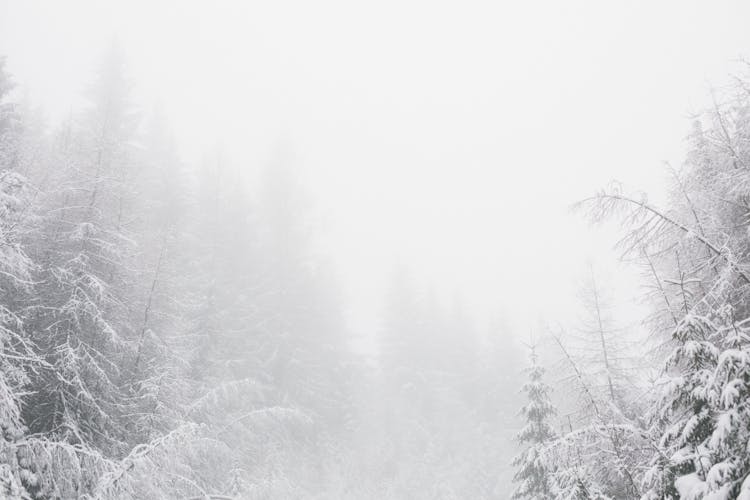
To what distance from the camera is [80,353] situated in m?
11.7

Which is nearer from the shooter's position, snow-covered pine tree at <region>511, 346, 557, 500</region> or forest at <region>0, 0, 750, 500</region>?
forest at <region>0, 0, 750, 500</region>

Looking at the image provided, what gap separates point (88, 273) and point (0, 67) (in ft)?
23.7

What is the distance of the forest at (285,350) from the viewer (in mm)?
7055

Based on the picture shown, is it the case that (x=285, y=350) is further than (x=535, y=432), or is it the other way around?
(x=285, y=350)

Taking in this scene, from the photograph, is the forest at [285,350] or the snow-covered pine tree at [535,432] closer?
the forest at [285,350]

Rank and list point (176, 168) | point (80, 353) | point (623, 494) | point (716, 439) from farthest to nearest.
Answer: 1. point (176, 168)
2. point (80, 353)
3. point (623, 494)
4. point (716, 439)

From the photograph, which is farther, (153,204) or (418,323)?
(418,323)

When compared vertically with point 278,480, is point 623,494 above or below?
Answer: above

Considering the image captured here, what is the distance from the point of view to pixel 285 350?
2714 centimetres

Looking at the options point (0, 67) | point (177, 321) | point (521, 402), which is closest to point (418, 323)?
point (521, 402)

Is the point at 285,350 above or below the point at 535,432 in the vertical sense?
above

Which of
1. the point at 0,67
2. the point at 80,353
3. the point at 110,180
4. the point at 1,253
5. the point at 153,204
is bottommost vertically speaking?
the point at 80,353

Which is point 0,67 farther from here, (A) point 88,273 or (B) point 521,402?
(B) point 521,402

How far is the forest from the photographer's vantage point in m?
7.05
